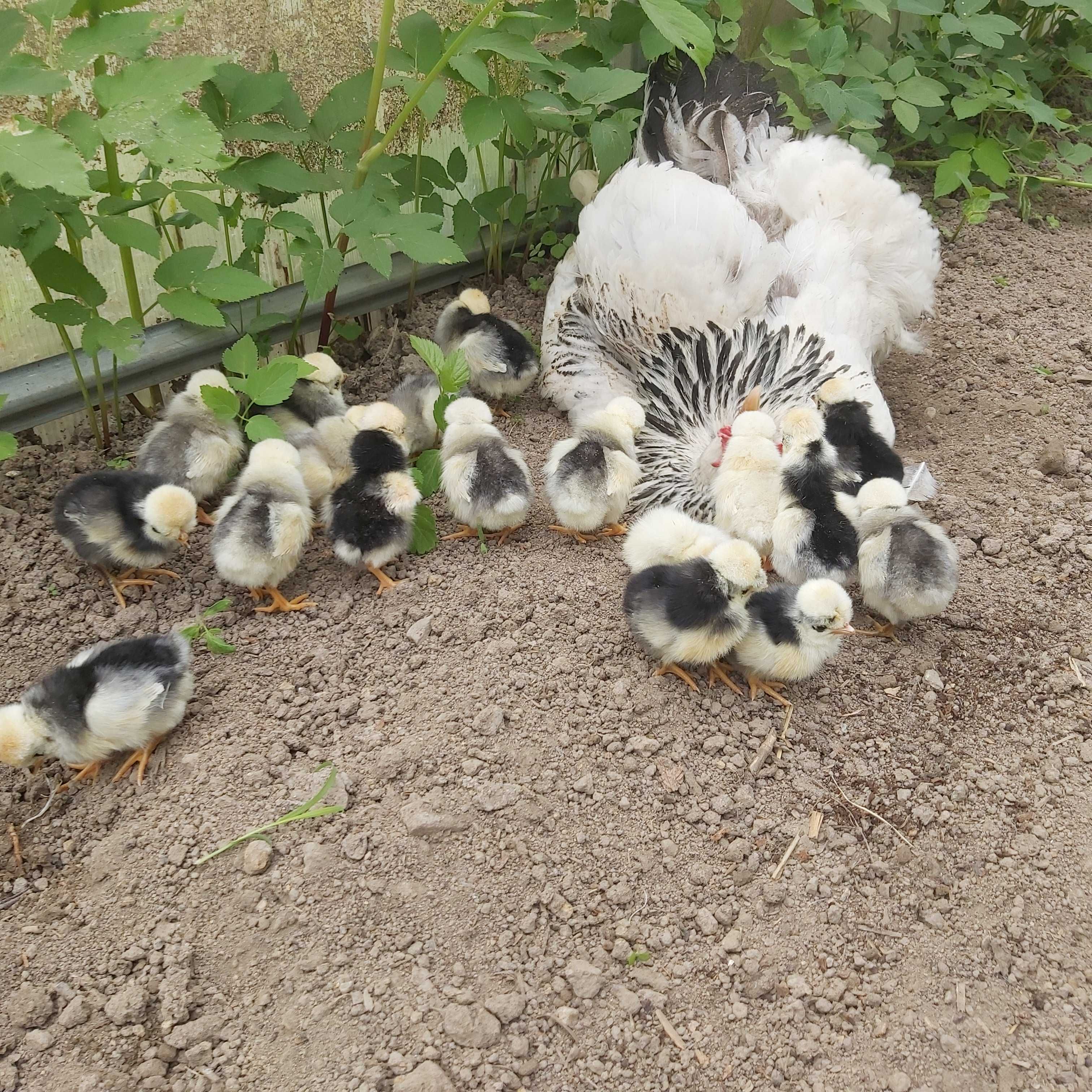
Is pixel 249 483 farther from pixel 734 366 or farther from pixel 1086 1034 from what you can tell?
pixel 1086 1034

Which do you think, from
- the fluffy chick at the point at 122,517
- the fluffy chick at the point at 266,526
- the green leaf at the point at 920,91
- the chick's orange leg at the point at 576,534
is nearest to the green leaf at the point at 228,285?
the fluffy chick at the point at 266,526

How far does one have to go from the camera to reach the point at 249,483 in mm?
2529

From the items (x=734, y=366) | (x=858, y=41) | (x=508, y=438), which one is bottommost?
(x=508, y=438)

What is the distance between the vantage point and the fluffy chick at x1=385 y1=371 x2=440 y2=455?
9.96 feet

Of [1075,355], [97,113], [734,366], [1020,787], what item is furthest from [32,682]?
[1075,355]

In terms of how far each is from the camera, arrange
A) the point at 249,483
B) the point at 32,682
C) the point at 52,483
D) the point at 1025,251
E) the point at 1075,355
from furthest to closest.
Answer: the point at 1025,251
the point at 1075,355
the point at 52,483
the point at 249,483
the point at 32,682

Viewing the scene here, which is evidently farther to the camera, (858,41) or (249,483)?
(858,41)

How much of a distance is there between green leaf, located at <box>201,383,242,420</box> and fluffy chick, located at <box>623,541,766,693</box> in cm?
122

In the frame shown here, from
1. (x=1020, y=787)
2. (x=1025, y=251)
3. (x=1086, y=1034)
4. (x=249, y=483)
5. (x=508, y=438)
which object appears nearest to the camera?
(x=1086, y=1034)

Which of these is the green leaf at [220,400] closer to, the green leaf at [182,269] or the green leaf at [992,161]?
the green leaf at [182,269]

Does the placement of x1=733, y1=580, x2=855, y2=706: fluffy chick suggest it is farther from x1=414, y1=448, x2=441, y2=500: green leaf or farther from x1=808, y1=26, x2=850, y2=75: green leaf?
x1=808, y1=26, x2=850, y2=75: green leaf

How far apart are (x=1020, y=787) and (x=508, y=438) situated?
1910 mm

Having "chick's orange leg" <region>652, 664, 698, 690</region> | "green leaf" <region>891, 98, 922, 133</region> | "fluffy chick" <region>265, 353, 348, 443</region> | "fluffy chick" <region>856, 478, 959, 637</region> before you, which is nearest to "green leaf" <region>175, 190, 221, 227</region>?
"fluffy chick" <region>265, 353, 348, 443</region>

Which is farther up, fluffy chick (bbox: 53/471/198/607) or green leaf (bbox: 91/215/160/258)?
green leaf (bbox: 91/215/160/258)
